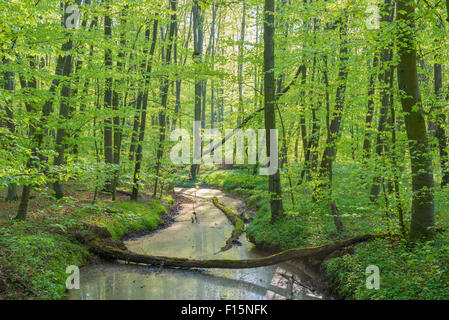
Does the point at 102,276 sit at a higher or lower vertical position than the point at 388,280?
lower

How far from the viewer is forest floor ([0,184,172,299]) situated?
5379 mm

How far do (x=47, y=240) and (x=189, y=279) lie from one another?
3573 millimetres

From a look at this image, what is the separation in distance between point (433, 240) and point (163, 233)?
8.78 meters

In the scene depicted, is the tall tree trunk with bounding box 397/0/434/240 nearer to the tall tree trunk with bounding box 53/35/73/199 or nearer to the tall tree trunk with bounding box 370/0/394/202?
the tall tree trunk with bounding box 370/0/394/202

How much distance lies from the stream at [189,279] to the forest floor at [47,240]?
1.73 ft

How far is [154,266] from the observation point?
307 inches

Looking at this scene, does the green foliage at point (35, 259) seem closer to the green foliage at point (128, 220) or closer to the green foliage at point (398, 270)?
the green foliage at point (128, 220)

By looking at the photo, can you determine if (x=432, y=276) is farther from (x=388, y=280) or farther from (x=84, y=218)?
(x=84, y=218)

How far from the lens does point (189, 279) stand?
7.11 m

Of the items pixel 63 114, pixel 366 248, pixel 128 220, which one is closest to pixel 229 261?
pixel 128 220

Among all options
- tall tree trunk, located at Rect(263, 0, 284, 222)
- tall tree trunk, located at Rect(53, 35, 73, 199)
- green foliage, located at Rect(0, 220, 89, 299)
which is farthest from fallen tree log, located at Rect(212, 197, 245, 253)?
tall tree trunk, located at Rect(53, 35, 73, 199)

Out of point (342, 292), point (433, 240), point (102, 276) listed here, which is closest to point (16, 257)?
point (102, 276)

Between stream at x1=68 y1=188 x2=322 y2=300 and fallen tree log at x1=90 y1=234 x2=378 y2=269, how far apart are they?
188 mm

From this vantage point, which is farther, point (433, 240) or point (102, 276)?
point (102, 276)
